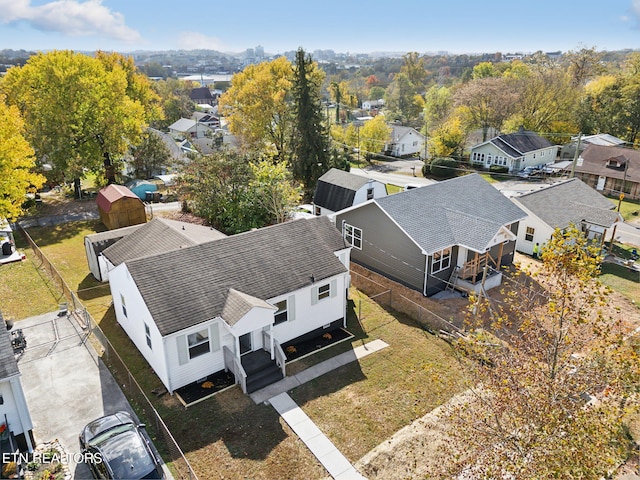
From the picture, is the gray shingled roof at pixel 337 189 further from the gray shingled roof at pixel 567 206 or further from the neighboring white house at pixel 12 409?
the neighboring white house at pixel 12 409

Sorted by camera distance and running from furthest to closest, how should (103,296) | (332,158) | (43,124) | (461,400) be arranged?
1. (332,158)
2. (43,124)
3. (103,296)
4. (461,400)

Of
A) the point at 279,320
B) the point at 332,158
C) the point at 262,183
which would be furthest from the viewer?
the point at 332,158

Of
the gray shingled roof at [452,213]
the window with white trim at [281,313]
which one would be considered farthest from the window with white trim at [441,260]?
the window with white trim at [281,313]

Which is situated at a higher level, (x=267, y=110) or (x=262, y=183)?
(x=267, y=110)

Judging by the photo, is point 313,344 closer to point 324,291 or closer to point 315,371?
point 315,371

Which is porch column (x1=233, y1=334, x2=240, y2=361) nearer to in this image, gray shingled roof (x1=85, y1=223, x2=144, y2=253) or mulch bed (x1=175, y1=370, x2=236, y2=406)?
mulch bed (x1=175, y1=370, x2=236, y2=406)

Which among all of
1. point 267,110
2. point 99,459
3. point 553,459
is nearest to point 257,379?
point 99,459

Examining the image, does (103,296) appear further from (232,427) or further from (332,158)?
(332,158)
